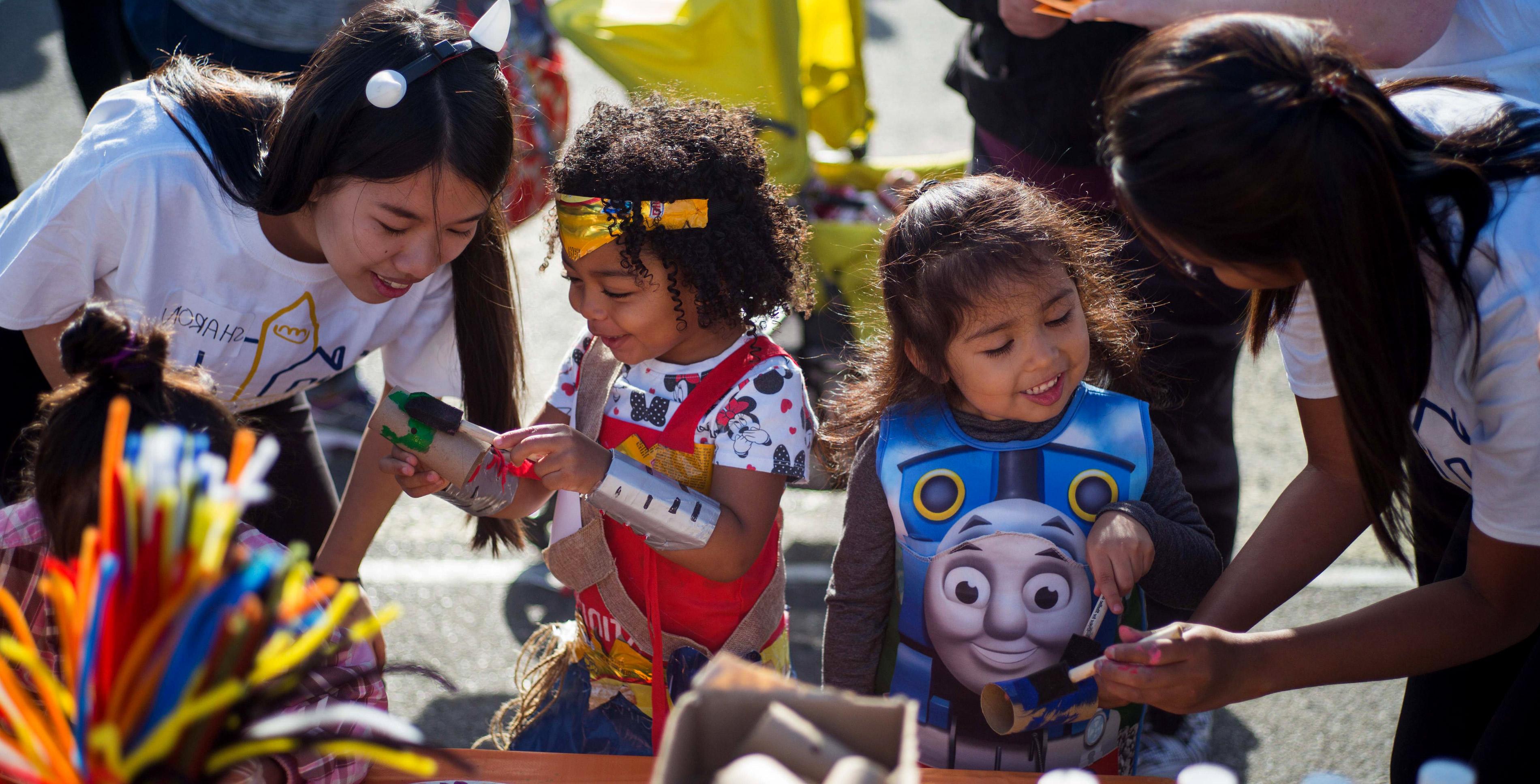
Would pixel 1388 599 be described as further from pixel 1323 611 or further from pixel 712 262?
pixel 1323 611

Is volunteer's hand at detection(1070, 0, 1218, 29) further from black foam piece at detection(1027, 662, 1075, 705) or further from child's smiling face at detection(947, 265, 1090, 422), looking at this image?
black foam piece at detection(1027, 662, 1075, 705)

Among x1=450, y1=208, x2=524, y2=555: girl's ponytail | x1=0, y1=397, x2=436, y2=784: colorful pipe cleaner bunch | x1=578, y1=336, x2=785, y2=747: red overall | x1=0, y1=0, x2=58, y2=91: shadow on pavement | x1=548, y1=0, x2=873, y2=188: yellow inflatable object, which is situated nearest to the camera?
x1=0, y1=397, x2=436, y2=784: colorful pipe cleaner bunch

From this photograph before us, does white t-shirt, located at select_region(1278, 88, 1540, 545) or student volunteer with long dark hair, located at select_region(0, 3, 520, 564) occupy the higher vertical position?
white t-shirt, located at select_region(1278, 88, 1540, 545)

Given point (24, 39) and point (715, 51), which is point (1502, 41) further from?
point (24, 39)

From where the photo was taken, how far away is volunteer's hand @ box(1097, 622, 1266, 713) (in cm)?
111

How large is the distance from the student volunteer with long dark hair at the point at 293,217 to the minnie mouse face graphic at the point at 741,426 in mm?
440

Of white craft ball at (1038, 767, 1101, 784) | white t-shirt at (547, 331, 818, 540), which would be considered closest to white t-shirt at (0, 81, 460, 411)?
white t-shirt at (547, 331, 818, 540)

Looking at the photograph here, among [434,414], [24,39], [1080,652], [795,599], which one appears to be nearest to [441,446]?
[434,414]

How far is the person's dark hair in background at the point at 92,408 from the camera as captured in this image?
104 cm

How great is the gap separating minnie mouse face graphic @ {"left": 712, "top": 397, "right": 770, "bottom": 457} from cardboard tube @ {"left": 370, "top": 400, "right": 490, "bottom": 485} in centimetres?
33

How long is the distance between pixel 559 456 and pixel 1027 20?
3.77 ft

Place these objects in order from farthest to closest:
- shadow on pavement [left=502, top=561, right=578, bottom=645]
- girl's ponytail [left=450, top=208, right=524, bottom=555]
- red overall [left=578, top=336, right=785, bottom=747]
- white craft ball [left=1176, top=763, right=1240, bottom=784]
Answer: shadow on pavement [left=502, top=561, right=578, bottom=645] < girl's ponytail [left=450, top=208, right=524, bottom=555] < red overall [left=578, top=336, right=785, bottom=747] < white craft ball [left=1176, top=763, right=1240, bottom=784]

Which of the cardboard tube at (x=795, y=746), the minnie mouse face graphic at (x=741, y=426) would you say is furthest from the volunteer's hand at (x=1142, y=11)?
the cardboard tube at (x=795, y=746)

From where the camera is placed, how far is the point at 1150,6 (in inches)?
64.6
